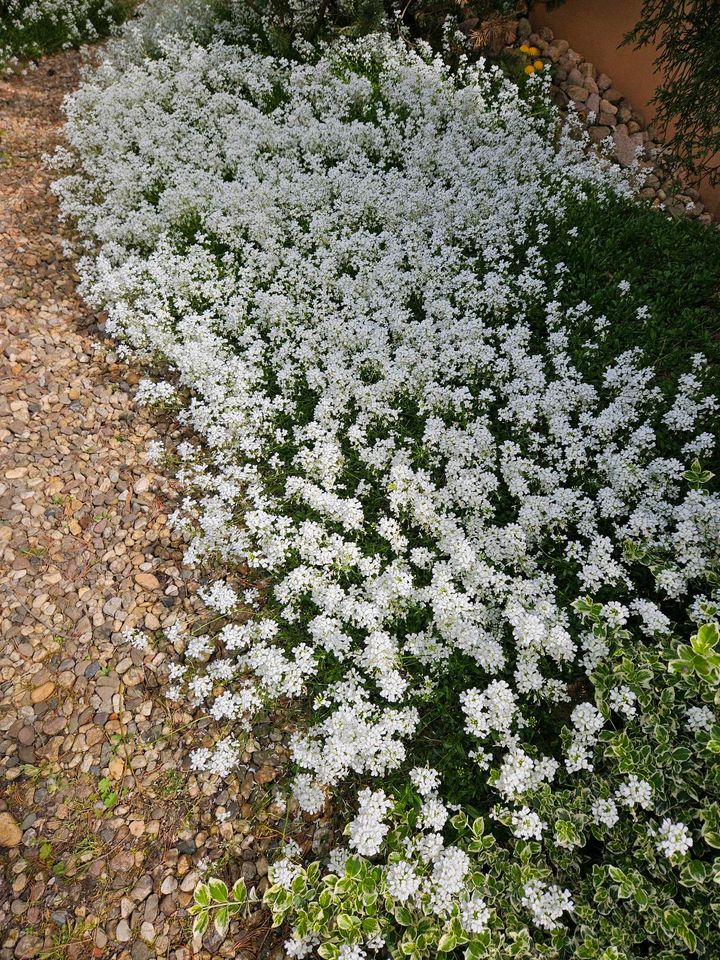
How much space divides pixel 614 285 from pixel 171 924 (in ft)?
21.9

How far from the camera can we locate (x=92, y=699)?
175 inches

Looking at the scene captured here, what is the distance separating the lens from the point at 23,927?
3555 millimetres

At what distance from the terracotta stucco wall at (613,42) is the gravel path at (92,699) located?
8.57m

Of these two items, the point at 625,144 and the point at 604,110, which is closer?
the point at 625,144

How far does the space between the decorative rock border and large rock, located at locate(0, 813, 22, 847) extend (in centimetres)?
959

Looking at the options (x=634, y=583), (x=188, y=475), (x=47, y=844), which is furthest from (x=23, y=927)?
(x=634, y=583)

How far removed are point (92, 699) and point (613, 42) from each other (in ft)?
37.1

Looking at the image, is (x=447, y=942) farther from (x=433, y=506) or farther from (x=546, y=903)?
(x=433, y=506)

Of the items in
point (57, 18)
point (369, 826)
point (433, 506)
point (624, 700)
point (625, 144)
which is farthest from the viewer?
point (57, 18)

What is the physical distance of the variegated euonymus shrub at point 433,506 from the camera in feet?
10.4

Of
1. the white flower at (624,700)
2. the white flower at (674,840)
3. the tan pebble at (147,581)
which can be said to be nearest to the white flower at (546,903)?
the white flower at (674,840)

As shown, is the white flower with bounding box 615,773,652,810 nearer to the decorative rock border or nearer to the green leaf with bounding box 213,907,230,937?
the green leaf with bounding box 213,907,230,937

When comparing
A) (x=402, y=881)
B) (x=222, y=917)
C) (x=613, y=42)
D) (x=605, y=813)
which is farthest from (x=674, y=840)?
(x=613, y=42)

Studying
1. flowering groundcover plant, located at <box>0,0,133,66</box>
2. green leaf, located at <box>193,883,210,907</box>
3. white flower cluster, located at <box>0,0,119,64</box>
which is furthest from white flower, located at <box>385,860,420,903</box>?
white flower cluster, located at <box>0,0,119,64</box>
